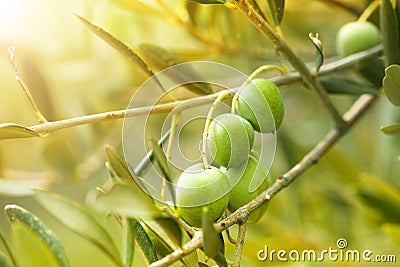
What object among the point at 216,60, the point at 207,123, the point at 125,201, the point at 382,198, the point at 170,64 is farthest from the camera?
the point at 216,60

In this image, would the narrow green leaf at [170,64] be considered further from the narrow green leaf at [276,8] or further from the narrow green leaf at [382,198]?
the narrow green leaf at [382,198]

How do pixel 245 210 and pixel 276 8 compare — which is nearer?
pixel 245 210

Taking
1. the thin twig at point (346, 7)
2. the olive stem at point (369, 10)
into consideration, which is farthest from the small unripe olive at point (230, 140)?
the thin twig at point (346, 7)

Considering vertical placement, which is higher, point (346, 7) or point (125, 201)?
point (346, 7)

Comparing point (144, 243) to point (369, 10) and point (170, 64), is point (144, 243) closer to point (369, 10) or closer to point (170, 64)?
point (170, 64)

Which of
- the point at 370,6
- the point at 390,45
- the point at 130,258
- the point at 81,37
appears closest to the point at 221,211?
the point at 130,258

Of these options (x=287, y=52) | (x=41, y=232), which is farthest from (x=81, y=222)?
(x=287, y=52)
